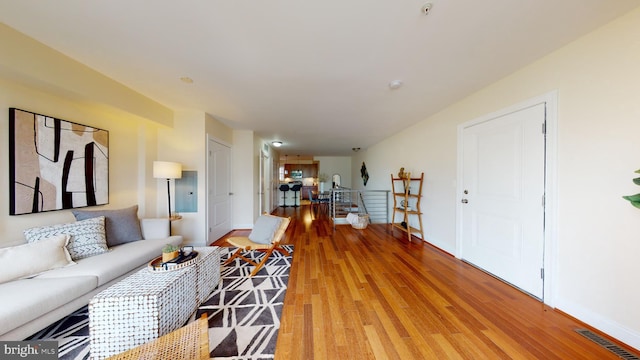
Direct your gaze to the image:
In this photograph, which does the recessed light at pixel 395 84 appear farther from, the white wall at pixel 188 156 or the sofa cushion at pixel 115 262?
the sofa cushion at pixel 115 262

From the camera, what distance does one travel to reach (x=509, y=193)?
245 cm

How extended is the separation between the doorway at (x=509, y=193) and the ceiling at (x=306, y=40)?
62 cm

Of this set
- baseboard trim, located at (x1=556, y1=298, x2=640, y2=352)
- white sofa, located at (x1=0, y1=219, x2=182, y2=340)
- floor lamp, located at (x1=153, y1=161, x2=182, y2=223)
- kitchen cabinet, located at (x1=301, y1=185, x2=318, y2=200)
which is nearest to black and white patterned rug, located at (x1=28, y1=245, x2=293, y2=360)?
white sofa, located at (x1=0, y1=219, x2=182, y2=340)

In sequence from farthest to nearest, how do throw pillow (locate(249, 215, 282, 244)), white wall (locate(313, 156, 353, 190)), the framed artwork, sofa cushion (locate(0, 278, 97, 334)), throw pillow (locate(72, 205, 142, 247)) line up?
white wall (locate(313, 156, 353, 190)), throw pillow (locate(249, 215, 282, 244)), throw pillow (locate(72, 205, 142, 247)), the framed artwork, sofa cushion (locate(0, 278, 97, 334))

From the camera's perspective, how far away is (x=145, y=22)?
1585 mm

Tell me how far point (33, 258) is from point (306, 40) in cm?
303

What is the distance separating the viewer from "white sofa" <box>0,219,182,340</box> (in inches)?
53.6

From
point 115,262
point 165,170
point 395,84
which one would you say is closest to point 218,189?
point 165,170

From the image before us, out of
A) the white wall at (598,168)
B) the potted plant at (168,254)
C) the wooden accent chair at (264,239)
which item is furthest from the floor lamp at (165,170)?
the white wall at (598,168)

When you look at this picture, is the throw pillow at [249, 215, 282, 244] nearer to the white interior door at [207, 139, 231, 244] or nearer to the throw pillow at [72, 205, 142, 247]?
the white interior door at [207, 139, 231, 244]

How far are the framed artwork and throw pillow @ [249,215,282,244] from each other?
212 centimetres

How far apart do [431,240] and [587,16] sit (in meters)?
3.37

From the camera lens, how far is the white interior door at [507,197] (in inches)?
85.4

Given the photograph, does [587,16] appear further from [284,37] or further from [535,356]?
[535,356]
